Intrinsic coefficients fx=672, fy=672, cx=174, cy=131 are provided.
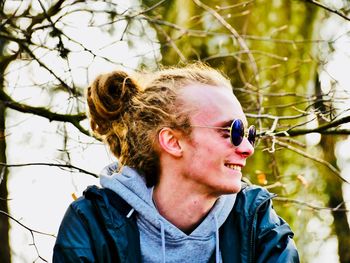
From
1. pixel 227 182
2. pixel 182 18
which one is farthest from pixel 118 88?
pixel 182 18

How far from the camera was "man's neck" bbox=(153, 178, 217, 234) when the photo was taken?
285cm

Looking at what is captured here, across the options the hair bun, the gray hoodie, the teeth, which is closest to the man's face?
the teeth

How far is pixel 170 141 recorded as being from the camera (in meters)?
2.93

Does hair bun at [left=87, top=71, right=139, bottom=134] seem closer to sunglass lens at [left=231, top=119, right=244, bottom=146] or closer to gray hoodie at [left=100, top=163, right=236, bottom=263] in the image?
gray hoodie at [left=100, top=163, right=236, bottom=263]

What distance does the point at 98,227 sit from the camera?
109 inches

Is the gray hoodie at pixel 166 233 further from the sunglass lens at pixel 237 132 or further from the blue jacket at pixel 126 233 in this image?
the sunglass lens at pixel 237 132

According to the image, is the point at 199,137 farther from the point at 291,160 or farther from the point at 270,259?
the point at 291,160

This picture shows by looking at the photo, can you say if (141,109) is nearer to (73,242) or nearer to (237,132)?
(237,132)

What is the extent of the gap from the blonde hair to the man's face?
0.07m

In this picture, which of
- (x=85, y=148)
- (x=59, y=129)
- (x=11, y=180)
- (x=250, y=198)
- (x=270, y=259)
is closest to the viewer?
(x=270, y=259)

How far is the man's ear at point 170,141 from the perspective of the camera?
2.90m

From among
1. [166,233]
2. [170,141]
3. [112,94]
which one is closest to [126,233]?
[166,233]

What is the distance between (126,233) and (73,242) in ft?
0.71

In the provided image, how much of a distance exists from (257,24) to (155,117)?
15.0 feet
